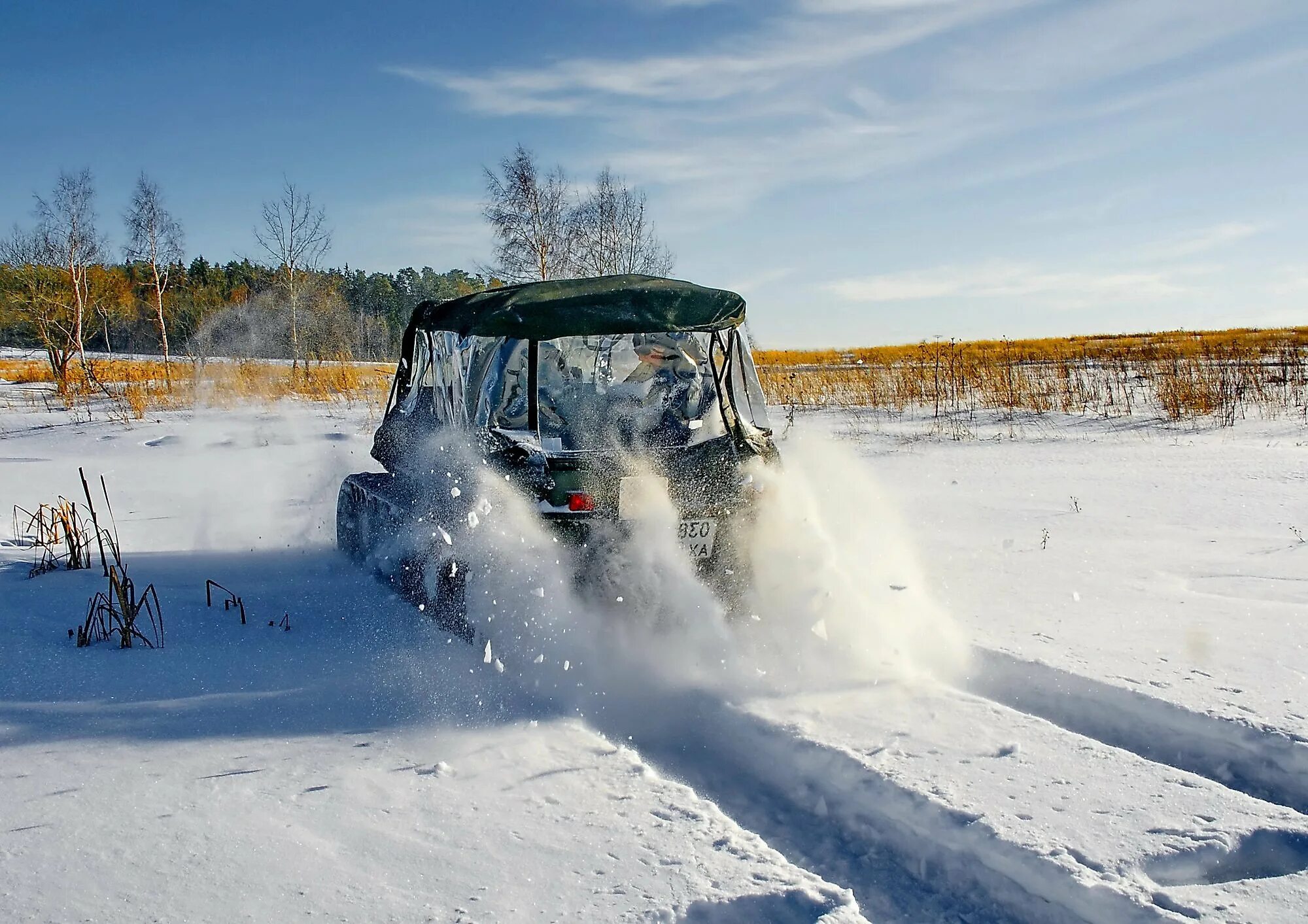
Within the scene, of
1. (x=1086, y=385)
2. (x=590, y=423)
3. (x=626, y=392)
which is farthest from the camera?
(x=1086, y=385)

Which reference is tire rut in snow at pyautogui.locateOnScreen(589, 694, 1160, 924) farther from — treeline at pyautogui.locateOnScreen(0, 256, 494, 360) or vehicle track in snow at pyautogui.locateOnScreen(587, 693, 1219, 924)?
treeline at pyautogui.locateOnScreen(0, 256, 494, 360)

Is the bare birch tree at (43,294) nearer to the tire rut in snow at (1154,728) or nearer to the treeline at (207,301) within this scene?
the treeline at (207,301)

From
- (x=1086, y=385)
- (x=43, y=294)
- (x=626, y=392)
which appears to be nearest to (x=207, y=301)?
(x=43, y=294)

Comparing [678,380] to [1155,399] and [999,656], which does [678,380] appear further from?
[1155,399]

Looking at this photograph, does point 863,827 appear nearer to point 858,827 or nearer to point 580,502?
point 858,827

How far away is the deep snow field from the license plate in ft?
0.56

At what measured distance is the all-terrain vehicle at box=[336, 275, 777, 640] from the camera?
4336 mm

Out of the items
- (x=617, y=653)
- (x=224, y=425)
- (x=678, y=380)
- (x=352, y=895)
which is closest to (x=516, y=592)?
(x=617, y=653)

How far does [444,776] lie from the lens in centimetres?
322

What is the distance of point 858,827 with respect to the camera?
3084mm

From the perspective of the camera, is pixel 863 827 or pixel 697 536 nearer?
pixel 863 827

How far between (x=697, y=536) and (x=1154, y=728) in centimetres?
210

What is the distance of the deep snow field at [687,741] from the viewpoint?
101 inches

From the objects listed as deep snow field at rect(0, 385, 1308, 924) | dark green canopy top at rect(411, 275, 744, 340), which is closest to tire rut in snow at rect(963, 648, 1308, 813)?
deep snow field at rect(0, 385, 1308, 924)
